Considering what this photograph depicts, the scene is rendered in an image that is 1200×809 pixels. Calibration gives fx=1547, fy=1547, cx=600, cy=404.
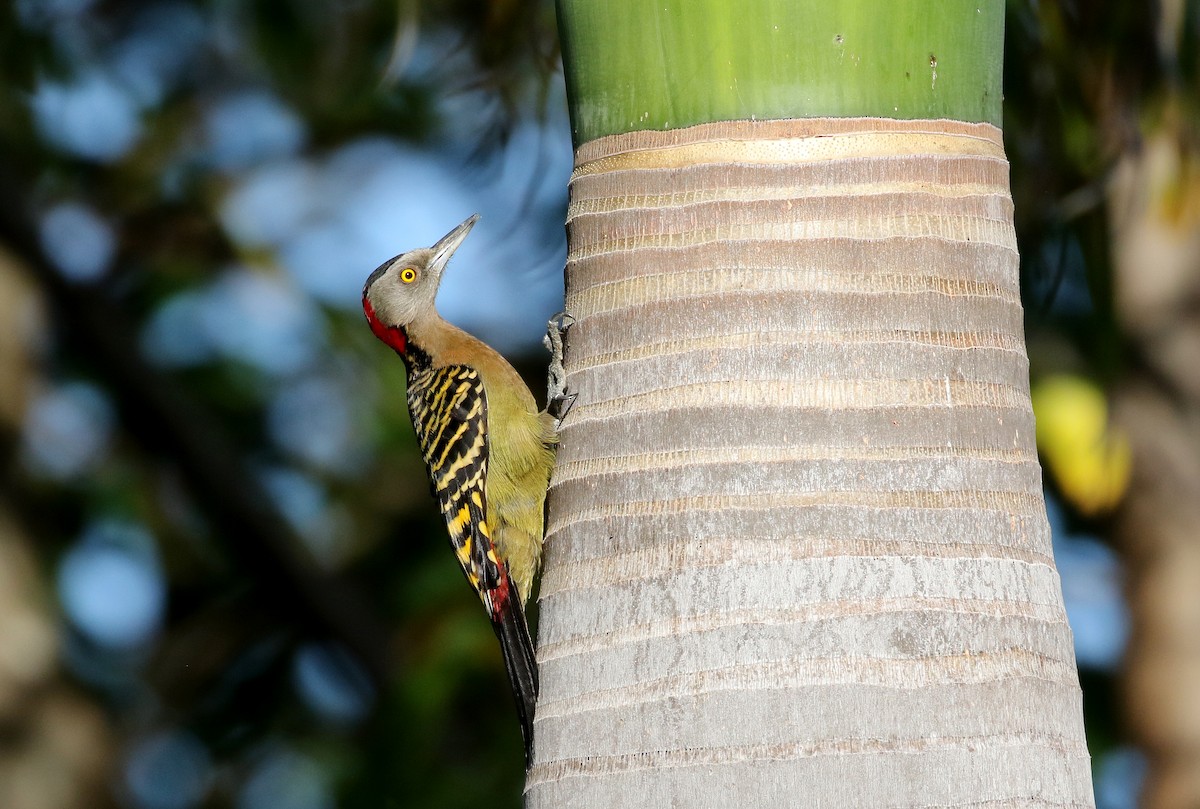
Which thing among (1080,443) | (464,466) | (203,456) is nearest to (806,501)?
(464,466)

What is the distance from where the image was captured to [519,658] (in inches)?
205

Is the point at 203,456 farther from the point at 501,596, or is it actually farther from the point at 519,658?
the point at 519,658

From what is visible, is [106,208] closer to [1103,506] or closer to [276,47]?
[276,47]

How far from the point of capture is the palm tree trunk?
9.96 feet

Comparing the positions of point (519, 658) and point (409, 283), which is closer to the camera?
point (519, 658)

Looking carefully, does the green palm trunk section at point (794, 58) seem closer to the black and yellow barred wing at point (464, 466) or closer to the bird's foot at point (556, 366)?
the bird's foot at point (556, 366)

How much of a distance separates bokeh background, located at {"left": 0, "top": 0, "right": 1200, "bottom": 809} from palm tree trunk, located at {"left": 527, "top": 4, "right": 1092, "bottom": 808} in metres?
3.19

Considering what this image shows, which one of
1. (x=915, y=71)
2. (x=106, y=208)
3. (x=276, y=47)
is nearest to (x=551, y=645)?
(x=915, y=71)

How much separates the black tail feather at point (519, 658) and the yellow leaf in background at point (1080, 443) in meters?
3.70

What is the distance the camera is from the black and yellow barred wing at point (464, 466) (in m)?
5.59

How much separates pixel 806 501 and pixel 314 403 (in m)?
8.76

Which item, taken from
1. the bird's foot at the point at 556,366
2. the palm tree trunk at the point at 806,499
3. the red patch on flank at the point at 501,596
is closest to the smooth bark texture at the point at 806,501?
the palm tree trunk at the point at 806,499

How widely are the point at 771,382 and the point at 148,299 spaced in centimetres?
839

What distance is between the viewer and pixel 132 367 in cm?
988
